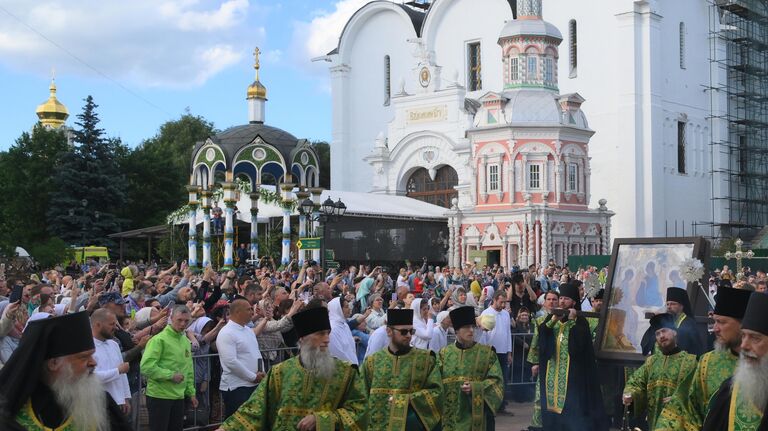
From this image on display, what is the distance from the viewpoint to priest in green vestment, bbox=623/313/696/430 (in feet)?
28.7

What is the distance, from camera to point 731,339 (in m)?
6.82

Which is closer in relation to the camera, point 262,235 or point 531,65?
point 262,235

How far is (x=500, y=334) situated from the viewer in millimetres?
15258

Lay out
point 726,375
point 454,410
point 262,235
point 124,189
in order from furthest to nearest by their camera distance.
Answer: point 124,189 → point 262,235 → point 454,410 → point 726,375

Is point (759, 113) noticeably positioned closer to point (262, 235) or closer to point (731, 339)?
point (262, 235)

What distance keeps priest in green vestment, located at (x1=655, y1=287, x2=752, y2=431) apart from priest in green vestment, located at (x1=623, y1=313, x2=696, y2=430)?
191 centimetres

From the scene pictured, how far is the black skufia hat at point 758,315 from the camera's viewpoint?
5906 millimetres

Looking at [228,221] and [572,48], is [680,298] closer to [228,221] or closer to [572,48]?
[228,221]

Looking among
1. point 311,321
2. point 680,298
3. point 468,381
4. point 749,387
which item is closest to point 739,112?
point 680,298

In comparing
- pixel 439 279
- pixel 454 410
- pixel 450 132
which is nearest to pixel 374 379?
pixel 454 410

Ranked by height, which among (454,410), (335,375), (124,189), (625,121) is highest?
(625,121)

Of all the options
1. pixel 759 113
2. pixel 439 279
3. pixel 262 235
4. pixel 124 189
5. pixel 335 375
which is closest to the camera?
pixel 335 375

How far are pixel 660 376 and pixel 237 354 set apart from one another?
377 centimetres

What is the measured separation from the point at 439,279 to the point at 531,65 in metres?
20.4
